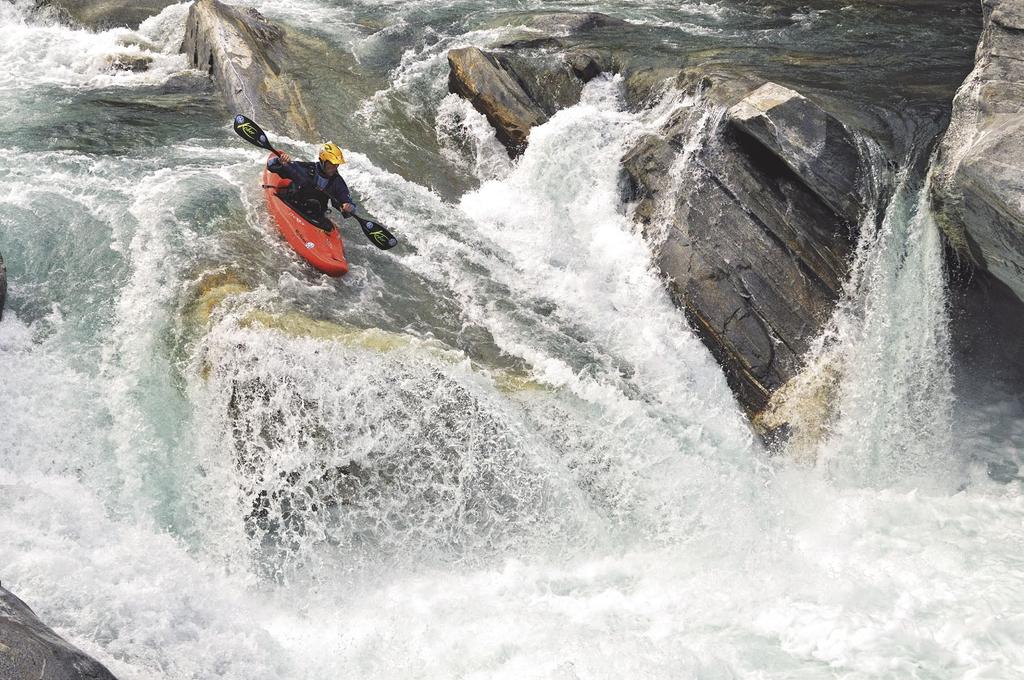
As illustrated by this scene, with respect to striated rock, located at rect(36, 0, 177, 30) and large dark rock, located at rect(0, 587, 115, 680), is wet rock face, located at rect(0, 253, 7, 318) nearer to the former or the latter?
large dark rock, located at rect(0, 587, 115, 680)

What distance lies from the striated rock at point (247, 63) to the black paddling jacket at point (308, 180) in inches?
98.2

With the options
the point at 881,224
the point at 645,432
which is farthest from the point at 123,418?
the point at 881,224

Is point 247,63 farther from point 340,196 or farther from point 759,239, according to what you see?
point 759,239

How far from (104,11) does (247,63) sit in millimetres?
4453

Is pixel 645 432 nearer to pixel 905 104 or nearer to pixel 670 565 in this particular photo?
pixel 670 565

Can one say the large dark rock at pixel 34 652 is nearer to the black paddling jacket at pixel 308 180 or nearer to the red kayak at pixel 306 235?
the red kayak at pixel 306 235

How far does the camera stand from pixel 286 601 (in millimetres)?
6145

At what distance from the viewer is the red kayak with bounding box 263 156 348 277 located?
7699 millimetres

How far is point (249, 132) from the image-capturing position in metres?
8.64

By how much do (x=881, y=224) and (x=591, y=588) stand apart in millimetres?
4794

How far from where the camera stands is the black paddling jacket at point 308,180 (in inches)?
320

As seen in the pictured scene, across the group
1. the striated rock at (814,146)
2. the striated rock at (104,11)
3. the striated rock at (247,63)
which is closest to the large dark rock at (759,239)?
the striated rock at (814,146)

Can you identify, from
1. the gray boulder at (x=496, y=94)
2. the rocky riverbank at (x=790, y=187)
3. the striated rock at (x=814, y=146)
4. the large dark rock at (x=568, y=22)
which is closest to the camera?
the rocky riverbank at (x=790, y=187)

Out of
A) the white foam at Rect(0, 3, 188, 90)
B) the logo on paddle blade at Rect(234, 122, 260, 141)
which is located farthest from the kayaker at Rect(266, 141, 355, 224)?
the white foam at Rect(0, 3, 188, 90)
